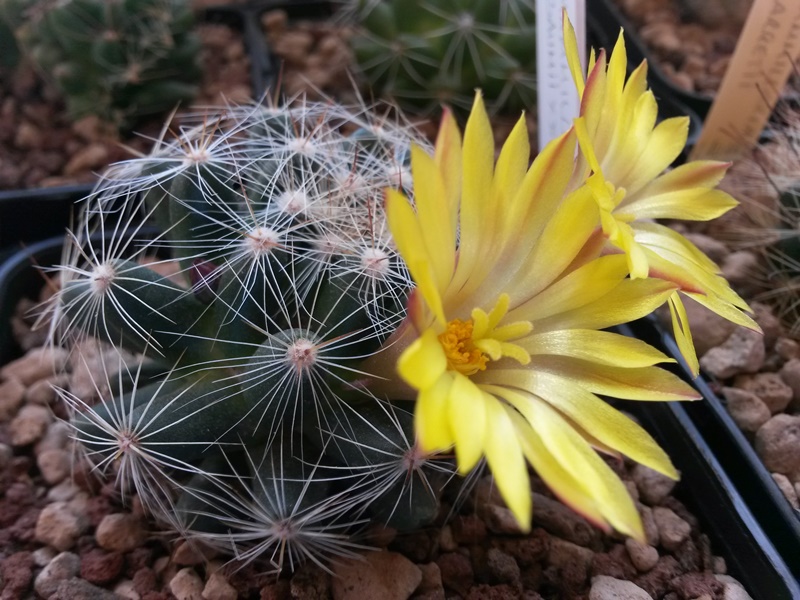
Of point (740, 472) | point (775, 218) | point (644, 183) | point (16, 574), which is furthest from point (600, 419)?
point (775, 218)

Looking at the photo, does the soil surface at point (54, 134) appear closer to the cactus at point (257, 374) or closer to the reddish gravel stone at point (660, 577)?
the cactus at point (257, 374)

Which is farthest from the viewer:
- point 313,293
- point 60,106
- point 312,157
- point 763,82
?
point 60,106

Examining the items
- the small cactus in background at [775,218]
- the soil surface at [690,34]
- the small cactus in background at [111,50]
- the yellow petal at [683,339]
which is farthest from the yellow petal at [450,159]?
the soil surface at [690,34]

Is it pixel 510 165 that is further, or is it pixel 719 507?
pixel 719 507

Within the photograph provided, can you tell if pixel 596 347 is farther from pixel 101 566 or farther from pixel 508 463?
pixel 101 566

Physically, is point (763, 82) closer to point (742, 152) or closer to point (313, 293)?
point (742, 152)

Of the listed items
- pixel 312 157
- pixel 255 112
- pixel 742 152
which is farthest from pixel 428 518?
pixel 742 152
